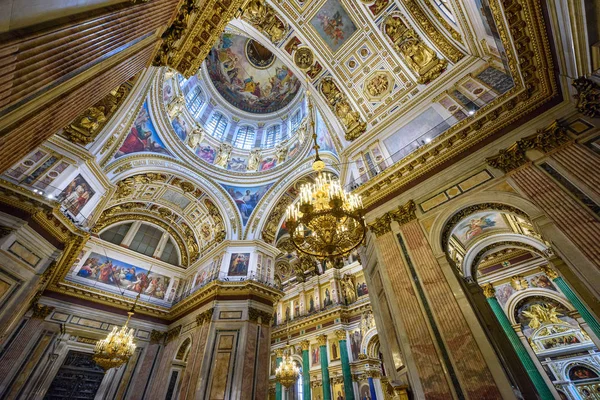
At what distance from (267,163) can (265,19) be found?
24.4ft

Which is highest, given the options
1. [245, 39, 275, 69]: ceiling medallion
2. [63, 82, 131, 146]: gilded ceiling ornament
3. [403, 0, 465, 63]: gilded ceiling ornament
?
[245, 39, 275, 69]: ceiling medallion

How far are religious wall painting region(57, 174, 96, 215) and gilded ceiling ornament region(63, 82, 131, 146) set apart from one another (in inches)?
49.2

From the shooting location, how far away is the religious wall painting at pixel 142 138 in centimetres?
1029

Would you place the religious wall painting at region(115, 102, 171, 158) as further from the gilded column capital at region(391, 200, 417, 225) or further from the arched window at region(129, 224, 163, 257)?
the gilded column capital at region(391, 200, 417, 225)

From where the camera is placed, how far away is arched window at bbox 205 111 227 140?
15417 mm

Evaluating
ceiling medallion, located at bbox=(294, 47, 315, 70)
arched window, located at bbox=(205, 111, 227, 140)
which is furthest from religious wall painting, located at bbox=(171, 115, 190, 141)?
ceiling medallion, located at bbox=(294, 47, 315, 70)

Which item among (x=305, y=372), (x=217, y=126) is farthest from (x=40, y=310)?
(x=305, y=372)

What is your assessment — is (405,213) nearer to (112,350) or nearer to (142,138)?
(142,138)

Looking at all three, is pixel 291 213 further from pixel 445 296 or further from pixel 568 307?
pixel 568 307

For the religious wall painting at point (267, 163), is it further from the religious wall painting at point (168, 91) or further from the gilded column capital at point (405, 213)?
the gilded column capital at point (405, 213)

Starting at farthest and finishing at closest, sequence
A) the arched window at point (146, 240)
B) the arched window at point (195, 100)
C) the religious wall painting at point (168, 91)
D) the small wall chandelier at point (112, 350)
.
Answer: the arched window at point (195, 100) < the arched window at point (146, 240) < the religious wall painting at point (168, 91) < the small wall chandelier at point (112, 350)

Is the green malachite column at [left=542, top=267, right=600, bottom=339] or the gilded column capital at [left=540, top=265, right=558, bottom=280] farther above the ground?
the gilded column capital at [left=540, top=265, right=558, bottom=280]

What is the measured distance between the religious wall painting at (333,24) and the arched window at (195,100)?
28.8 ft

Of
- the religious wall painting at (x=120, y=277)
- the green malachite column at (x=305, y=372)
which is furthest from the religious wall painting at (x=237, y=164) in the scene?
the green malachite column at (x=305, y=372)
